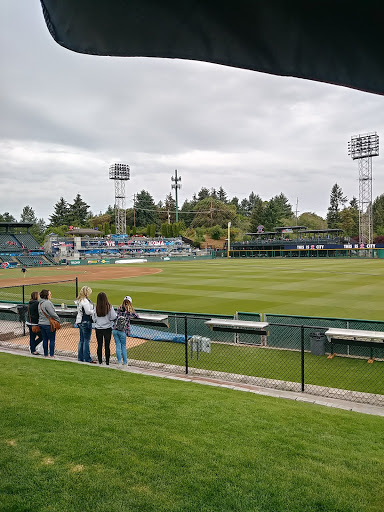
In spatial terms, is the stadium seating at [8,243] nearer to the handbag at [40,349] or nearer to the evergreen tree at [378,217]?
the handbag at [40,349]

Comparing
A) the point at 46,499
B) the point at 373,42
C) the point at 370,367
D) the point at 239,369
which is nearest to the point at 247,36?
the point at 373,42

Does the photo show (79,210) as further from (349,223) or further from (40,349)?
(40,349)

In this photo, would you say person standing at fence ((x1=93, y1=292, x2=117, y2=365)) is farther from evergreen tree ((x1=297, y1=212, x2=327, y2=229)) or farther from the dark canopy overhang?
evergreen tree ((x1=297, y1=212, x2=327, y2=229))

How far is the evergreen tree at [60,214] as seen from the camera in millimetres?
129125

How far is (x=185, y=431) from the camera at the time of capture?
5.14 metres

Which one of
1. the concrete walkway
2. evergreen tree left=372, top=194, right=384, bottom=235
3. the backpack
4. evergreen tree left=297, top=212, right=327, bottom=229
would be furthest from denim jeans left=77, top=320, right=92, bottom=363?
evergreen tree left=297, top=212, right=327, bottom=229

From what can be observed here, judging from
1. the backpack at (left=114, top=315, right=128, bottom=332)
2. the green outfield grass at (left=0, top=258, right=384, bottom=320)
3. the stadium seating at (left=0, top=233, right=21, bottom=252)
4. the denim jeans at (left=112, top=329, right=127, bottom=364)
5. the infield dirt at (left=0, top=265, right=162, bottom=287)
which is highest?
the stadium seating at (left=0, top=233, right=21, bottom=252)

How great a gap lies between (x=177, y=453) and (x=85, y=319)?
6.26 meters

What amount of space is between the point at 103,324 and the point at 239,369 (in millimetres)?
3720

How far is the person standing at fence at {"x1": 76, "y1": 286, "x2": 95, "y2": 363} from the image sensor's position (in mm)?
9984

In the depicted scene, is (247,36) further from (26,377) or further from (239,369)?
(239,369)

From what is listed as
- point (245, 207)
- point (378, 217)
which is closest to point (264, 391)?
point (378, 217)

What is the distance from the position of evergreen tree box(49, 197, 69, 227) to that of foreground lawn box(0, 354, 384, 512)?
12873cm

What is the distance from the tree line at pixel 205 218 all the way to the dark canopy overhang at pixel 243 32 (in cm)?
10182
